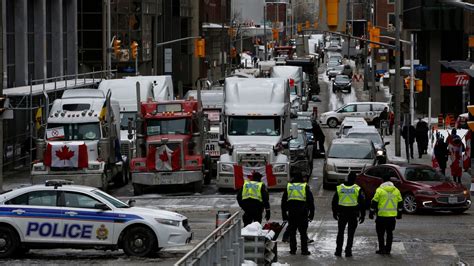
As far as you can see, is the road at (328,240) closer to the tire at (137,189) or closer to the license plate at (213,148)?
the tire at (137,189)

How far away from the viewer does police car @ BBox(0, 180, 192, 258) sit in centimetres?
2194

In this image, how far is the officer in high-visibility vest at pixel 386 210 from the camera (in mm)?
22641

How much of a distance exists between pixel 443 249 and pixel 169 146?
1382 cm

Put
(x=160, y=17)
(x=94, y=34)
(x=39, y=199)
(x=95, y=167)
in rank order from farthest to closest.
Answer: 1. (x=160, y=17)
2. (x=94, y=34)
3. (x=95, y=167)
4. (x=39, y=199)

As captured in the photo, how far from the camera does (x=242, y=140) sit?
36.6 metres

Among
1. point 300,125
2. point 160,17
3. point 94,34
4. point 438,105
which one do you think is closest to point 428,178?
point 300,125

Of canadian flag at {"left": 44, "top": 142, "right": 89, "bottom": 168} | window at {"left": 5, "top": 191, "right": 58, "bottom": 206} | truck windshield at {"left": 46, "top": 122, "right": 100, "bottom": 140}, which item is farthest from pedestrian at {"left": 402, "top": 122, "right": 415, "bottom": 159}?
window at {"left": 5, "top": 191, "right": 58, "bottom": 206}

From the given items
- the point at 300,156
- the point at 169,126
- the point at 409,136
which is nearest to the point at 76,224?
the point at 169,126

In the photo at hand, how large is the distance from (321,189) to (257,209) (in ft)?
48.0

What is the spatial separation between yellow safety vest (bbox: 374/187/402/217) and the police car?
3.70 meters

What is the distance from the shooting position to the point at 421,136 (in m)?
49.2

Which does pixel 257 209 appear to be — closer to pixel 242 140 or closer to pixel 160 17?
pixel 242 140

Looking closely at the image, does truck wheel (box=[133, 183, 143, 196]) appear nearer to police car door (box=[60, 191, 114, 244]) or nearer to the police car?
the police car

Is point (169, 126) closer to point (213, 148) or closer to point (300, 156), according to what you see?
point (213, 148)
